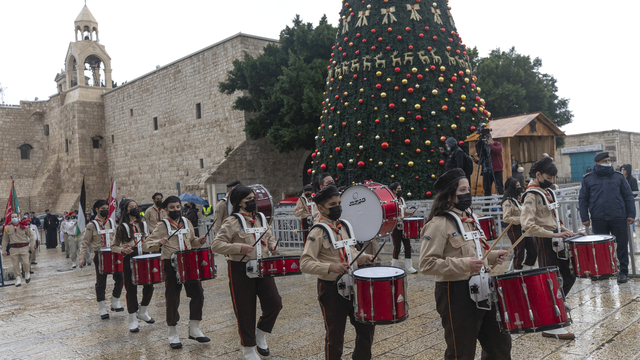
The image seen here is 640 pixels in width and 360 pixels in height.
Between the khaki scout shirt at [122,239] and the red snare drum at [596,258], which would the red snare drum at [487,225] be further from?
the khaki scout shirt at [122,239]

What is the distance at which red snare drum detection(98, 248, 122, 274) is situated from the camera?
24.1ft

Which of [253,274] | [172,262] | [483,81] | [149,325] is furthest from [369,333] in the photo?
[483,81]

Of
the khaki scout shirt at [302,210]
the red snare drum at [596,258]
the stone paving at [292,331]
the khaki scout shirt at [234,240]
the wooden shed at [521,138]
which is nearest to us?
the red snare drum at [596,258]

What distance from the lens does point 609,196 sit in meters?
6.61

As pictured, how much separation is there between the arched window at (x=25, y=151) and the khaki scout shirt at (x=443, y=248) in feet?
150

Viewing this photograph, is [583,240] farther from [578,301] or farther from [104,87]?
[104,87]

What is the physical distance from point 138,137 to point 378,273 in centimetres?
3222

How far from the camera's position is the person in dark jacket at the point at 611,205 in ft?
21.6

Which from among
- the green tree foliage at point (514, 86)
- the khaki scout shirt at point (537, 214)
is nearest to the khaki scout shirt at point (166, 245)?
the khaki scout shirt at point (537, 214)

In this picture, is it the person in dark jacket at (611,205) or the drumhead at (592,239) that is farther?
the person in dark jacket at (611,205)

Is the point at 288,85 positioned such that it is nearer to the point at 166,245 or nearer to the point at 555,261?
the point at 166,245

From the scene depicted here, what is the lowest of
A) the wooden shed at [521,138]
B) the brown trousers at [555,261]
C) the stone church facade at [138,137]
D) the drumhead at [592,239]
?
the brown trousers at [555,261]

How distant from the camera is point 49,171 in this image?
1566 inches

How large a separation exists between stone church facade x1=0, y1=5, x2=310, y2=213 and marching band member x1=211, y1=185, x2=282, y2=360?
19.2m
